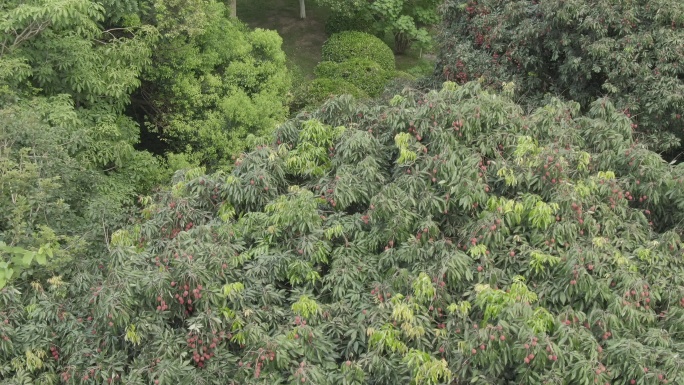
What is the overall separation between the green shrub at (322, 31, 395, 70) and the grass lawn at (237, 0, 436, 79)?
4.16 feet

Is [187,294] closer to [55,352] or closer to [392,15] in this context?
[55,352]

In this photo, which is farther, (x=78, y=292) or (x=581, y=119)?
(x=581, y=119)

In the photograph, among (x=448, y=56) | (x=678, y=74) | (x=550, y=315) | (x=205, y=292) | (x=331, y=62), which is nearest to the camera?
(x=550, y=315)

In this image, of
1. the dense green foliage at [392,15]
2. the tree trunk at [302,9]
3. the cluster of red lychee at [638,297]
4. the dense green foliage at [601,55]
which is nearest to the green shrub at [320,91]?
the dense green foliage at [392,15]

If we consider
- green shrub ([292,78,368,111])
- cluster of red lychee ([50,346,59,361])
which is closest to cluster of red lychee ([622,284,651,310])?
cluster of red lychee ([50,346,59,361])

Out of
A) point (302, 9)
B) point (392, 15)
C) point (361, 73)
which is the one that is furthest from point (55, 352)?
point (302, 9)

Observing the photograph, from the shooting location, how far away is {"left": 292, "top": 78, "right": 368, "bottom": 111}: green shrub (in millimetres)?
18578

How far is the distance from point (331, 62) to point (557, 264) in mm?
15300

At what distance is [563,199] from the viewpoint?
7023 mm

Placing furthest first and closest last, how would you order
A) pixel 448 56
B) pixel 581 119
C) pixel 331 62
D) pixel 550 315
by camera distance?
pixel 331 62 < pixel 448 56 < pixel 581 119 < pixel 550 315

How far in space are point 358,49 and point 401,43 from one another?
4008 millimetres

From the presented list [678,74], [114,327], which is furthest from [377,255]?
[678,74]

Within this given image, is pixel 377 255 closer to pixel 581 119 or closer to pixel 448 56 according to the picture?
pixel 581 119

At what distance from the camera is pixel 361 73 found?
20.0 meters
